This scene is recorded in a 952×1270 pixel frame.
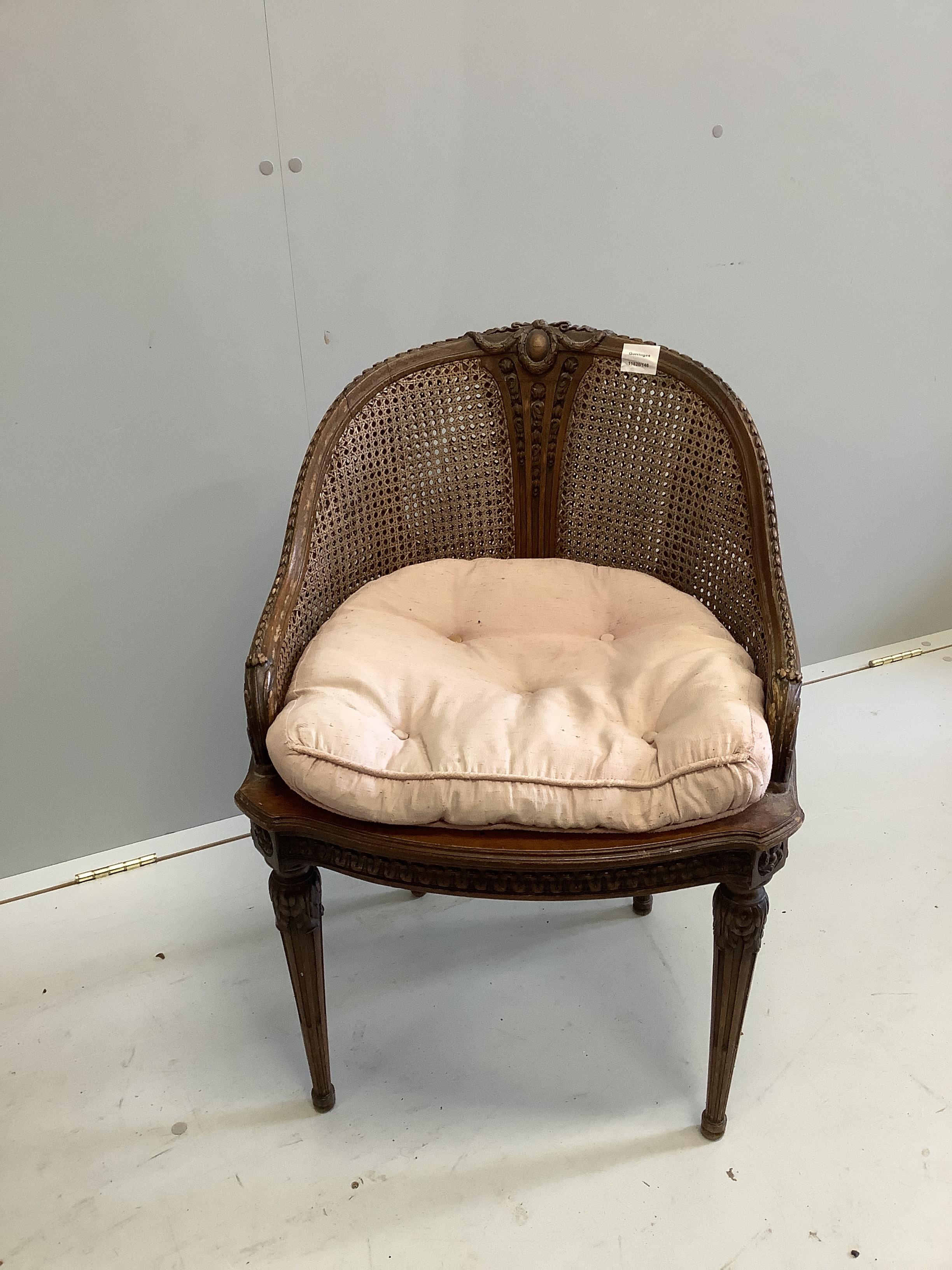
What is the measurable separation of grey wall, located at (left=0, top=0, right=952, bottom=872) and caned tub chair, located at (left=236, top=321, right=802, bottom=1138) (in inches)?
10.2

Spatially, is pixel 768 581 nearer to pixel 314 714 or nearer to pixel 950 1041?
pixel 314 714

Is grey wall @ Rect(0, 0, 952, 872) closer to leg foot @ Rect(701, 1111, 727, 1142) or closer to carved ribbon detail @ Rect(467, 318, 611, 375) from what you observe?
carved ribbon detail @ Rect(467, 318, 611, 375)

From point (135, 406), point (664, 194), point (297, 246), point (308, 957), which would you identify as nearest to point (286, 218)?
point (297, 246)

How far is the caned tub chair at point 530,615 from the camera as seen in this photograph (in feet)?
3.18

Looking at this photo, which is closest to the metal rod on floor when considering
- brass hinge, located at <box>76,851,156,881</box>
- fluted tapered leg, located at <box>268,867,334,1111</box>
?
brass hinge, located at <box>76,851,156,881</box>

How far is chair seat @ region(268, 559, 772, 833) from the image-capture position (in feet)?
3.16

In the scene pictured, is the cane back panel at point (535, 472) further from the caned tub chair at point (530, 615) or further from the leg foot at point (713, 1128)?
the leg foot at point (713, 1128)

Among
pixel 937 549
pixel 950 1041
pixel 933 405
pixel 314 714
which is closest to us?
pixel 314 714

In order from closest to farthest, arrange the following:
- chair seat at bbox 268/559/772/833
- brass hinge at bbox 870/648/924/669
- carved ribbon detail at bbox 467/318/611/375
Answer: chair seat at bbox 268/559/772/833
carved ribbon detail at bbox 467/318/611/375
brass hinge at bbox 870/648/924/669

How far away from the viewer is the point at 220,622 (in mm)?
1595

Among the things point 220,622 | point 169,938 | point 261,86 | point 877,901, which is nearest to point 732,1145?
point 877,901

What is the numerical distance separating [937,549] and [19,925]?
191cm

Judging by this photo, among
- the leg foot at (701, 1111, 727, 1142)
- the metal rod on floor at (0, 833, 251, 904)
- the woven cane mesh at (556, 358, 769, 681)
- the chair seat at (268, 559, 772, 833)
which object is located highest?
the woven cane mesh at (556, 358, 769, 681)

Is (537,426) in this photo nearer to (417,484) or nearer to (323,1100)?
(417,484)
